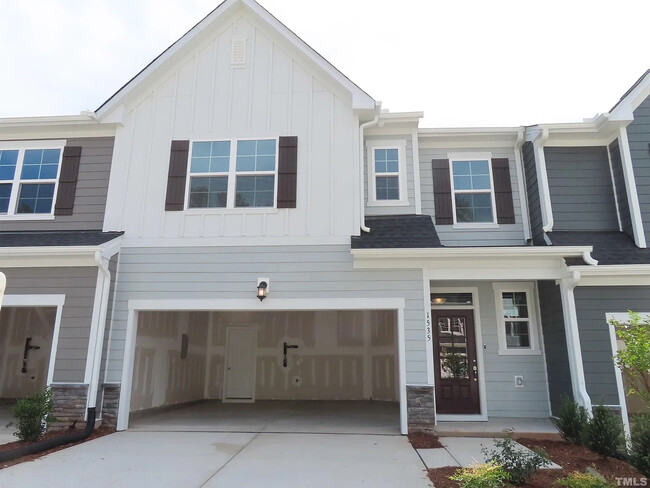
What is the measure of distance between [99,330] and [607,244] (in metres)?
8.96

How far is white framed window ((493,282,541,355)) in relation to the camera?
818 cm

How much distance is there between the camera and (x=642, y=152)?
8.08 meters

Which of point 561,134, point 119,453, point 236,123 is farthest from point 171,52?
point 561,134

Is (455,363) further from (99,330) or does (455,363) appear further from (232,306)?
(99,330)

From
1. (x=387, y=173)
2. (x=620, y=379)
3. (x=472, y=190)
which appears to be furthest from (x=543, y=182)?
(x=620, y=379)

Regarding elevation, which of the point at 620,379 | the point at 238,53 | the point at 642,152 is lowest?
the point at 620,379

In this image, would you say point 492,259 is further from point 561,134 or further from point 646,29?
point 646,29

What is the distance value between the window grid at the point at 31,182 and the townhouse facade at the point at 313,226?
40 millimetres

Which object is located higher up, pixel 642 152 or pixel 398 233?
pixel 642 152

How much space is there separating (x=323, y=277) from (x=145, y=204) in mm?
3610

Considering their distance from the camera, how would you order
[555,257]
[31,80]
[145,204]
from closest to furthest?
[555,257]
[145,204]
[31,80]

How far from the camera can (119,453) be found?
563 centimetres

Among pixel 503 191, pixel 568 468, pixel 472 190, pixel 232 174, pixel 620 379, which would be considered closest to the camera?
pixel 568 468

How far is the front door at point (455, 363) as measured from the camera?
8031 mm
